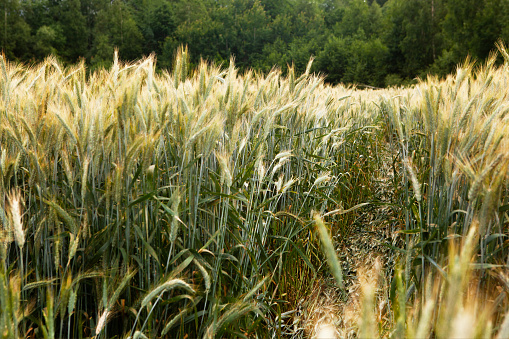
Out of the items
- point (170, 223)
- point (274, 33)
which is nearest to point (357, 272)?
point (170, 223)

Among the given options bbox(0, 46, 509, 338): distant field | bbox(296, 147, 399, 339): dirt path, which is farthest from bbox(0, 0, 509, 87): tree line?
bbox(0, 46, 509, 338): distant field

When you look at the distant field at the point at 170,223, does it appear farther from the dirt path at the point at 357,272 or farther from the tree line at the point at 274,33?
the tree line at the point at 274,33

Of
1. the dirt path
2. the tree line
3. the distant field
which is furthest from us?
the tree line

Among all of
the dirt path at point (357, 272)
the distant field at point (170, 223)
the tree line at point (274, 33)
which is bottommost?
the dirt path at point (357, 272)

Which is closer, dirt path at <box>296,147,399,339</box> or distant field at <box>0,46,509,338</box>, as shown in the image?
distant field at <box>0,46,509,338</box>

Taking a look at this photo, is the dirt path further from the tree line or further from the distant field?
the tree line

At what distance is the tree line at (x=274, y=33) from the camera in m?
22.7

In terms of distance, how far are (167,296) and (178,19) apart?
155 feet

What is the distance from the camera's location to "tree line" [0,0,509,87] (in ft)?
74.4

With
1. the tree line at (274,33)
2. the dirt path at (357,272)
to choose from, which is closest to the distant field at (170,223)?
the dirt path at (357,272)

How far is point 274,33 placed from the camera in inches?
1706

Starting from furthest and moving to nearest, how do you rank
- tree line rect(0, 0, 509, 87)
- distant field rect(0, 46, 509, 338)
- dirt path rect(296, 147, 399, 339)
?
tree line rect(0, 0, 509, 87)
dirt path rect(296, 147, 399, 339)
distant field rect(0, 46, 509, 338)

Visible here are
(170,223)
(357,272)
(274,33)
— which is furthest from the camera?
(274,33)

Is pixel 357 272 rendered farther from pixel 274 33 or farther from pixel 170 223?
pixel 274 33
